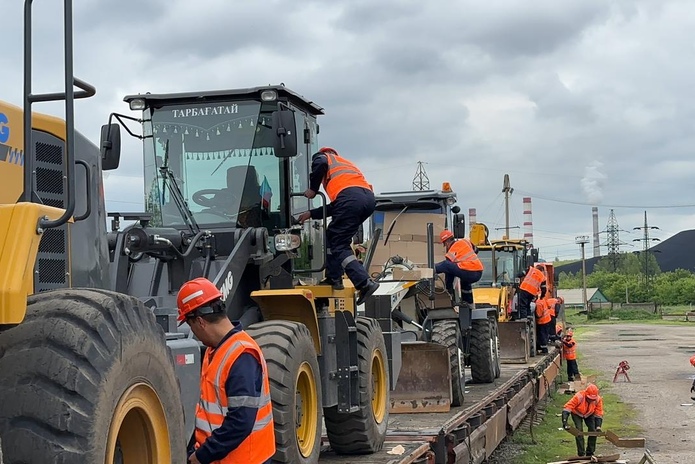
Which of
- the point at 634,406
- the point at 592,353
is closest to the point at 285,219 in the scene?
the point at 634,406

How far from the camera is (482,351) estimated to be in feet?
47.1

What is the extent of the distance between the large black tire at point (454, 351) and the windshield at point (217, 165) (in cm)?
506

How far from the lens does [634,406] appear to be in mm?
20453

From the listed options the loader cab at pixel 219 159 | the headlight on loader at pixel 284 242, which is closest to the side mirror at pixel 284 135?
the loader cab at pixel 219 159

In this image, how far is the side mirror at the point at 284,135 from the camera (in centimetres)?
680

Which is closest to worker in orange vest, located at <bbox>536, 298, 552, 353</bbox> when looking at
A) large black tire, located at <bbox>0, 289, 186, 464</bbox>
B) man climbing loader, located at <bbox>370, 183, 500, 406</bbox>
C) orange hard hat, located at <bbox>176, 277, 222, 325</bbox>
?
man climbing loader, located at <bbox>370, 183, 500, 406</bbox>

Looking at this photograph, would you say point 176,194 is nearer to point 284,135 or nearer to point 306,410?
point 284,135

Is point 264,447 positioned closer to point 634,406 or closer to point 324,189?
point 324,189

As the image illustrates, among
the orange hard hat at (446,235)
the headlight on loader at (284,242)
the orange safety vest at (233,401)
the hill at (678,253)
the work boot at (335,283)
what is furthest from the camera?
the hill at (678,253)

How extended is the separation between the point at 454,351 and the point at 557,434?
592cm

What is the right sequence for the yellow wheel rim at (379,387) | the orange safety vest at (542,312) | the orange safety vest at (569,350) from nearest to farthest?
the yellow wheel rim at (379,387) → the orange safety vest at (542,312) → the orange safety vest at (569,350)

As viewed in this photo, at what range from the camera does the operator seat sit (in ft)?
23.9

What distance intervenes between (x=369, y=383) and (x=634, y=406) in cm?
1399

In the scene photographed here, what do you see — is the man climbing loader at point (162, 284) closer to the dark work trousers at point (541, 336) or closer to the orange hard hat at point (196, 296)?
the orange hard hat at point (196, 296)
